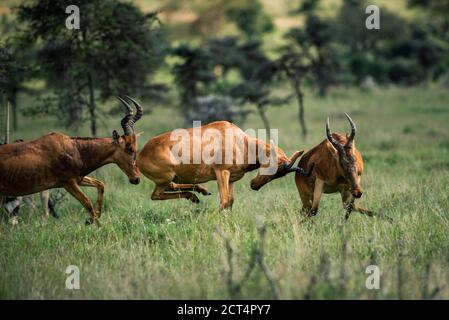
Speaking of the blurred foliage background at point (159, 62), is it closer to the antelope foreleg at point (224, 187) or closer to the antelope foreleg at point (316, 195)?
the antelope foreleg at point (224, 187)

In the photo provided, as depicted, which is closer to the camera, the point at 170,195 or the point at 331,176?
the point at 331,176

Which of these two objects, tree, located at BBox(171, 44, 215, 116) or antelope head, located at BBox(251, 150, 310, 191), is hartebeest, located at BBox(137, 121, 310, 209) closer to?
antelope head, located at BBox(251, 150, 310, 191)

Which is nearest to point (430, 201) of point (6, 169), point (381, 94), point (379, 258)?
point (379, 258)

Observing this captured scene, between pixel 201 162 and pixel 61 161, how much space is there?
2.24 meters

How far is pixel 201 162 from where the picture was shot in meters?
9.91

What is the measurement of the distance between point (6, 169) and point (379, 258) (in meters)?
5.49

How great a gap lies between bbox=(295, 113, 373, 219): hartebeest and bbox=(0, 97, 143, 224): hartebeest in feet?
9.00

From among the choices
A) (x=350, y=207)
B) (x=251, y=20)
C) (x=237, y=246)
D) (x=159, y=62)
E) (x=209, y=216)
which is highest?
(x=251, y=20)

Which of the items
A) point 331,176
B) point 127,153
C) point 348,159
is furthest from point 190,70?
point 348,159

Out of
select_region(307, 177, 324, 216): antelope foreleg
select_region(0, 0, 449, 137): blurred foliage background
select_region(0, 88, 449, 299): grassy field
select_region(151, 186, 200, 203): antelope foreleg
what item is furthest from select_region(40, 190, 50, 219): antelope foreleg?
select_region(307, 177, 324, 216): antelope foreleg

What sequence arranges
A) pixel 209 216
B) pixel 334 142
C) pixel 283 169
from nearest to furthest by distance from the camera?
pixel 334 142 → pixel 209 216 → pixel 283 169

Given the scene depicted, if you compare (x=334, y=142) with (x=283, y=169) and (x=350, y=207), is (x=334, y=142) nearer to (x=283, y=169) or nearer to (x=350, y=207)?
(x=350, y=207)

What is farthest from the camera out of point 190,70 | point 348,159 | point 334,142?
point 190,70

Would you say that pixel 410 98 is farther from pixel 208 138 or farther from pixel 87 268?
pixel 87 268
